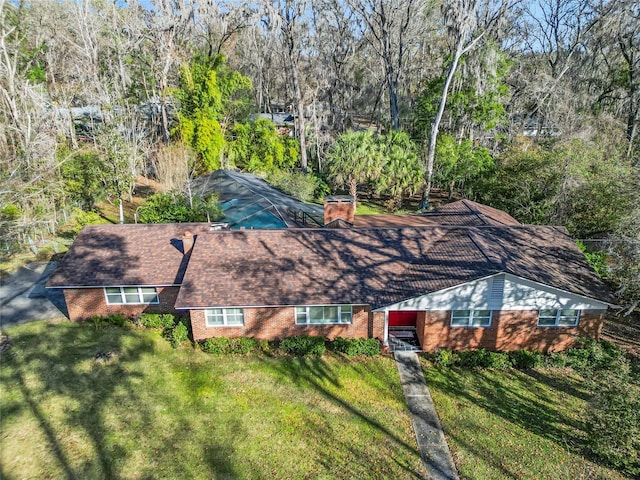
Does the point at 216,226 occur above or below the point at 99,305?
above

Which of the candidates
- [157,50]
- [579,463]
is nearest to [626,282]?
[579,463]

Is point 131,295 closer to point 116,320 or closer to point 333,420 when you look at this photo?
point 116,320

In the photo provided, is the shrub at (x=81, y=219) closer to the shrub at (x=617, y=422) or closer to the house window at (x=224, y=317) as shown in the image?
the house window at (x=224, y=317)

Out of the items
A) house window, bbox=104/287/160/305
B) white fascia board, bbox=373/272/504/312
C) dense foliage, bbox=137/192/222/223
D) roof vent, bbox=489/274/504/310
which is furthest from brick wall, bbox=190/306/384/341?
dense foliage, bbox=137/192/222/223

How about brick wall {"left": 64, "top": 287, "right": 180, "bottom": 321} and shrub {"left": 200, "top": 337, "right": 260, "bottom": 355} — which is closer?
shrub {"left": 200, "top": 337, "right": 260, "bottom": 355}

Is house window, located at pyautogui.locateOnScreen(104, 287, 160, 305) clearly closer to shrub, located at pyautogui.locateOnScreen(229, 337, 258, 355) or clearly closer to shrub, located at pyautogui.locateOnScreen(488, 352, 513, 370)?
shrub, located at pyautogui.locateOnScreen(229, 337, 258, 355)

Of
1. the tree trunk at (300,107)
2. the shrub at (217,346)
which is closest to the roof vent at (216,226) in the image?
the shrub at (217,346)

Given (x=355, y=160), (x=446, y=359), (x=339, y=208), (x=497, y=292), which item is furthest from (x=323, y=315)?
(x=355, y=160)
